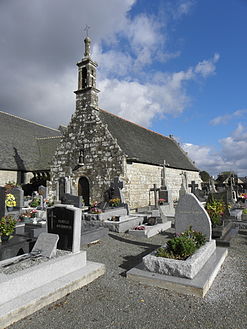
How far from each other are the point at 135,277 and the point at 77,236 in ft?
5.33

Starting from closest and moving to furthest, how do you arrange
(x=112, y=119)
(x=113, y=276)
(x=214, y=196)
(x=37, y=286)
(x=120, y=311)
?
(x=120, y=311) → (x=37, y=286) → (x=113, y=276) → (x=214, y=196) → (x=112, y=119)

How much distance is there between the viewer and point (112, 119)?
65.2ft

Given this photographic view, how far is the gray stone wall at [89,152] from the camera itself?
16.4m

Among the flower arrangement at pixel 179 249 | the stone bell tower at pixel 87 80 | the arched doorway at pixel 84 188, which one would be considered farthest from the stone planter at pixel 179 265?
the stone bell tower at pixel 87 80

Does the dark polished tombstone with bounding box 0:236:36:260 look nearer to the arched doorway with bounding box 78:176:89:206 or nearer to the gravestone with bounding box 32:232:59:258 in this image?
the gravestone with bounding box 32:232:59:258

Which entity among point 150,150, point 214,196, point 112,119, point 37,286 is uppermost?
point 112,119

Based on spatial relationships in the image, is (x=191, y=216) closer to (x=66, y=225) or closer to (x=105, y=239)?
(x=66, y=225)

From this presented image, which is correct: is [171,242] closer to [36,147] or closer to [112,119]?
[112,119]

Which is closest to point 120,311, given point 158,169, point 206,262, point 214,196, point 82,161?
point 206,262

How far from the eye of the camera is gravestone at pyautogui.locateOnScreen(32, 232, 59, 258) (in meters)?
4.88

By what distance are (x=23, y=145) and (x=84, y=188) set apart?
12069 millimetres

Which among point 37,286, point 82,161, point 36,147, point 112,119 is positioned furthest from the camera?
point 36,147

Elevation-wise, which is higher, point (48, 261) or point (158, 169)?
point (158, 169)

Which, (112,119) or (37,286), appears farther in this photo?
(112,119)
